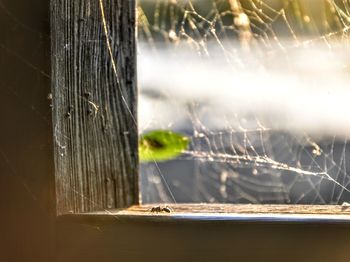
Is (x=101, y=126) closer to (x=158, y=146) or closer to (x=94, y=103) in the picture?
(x=94, y=103)

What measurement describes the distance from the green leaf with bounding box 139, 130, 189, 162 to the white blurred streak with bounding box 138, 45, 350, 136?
0.36m

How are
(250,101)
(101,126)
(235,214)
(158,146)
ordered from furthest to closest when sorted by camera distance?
1. (250,101)
2. (158,146)
3. (101,126)
4. (235,214)

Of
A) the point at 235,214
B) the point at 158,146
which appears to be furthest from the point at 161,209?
the point at 158,146

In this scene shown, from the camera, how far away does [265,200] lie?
2625 mm

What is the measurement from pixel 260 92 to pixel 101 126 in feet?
5.49

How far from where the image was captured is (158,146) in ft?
5.34

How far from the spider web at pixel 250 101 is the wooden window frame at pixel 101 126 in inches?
40.8

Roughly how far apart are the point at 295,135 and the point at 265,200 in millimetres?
310

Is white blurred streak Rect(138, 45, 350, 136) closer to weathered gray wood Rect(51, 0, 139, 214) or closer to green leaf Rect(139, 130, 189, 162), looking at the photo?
green leaf Rect(139, 130, 189, 162)

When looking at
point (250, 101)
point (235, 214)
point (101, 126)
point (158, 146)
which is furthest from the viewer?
point (250, 101)

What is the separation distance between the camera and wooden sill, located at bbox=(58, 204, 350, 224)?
855 millimetres

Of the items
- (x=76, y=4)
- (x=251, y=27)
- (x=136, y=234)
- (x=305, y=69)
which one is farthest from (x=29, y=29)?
(x=251, y=27)

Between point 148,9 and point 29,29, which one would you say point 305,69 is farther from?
point 29,29

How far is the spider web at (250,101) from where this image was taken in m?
2.30
